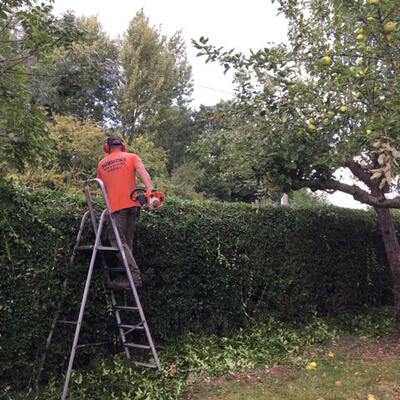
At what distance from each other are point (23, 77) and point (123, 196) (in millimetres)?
1478

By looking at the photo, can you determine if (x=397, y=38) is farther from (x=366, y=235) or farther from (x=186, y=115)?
(x=186, y=115)

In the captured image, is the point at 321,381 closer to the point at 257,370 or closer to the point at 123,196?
the point at 257,370

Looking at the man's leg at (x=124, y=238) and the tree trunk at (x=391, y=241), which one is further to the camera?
the tree trunk at (x=391, y=241)

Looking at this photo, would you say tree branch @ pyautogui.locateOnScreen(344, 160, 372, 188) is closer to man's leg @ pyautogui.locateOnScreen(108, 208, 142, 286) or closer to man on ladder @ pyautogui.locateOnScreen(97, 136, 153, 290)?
man on ladder @ pyautogui.locateOnScreen(97, 136, 153, 290)

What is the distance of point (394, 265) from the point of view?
7.09 m

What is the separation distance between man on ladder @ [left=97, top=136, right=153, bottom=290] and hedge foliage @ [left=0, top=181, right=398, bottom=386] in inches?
16.9

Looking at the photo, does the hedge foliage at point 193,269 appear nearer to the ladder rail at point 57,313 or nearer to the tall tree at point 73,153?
the ladder rail at point 57,313

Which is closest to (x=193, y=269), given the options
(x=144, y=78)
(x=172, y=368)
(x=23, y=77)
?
(x=172, y=368)

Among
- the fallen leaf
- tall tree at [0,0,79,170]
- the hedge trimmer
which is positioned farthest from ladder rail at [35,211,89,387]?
the fallen leaf

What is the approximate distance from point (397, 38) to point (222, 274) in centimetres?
374

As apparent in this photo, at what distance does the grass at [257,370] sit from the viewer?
159 inches

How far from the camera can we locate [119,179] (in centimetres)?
440

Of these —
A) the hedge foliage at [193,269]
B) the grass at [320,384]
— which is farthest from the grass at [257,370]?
the hedge foliage at [193,269]

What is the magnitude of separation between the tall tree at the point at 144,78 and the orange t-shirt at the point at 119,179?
16.6 m
